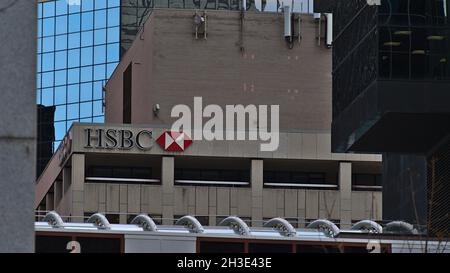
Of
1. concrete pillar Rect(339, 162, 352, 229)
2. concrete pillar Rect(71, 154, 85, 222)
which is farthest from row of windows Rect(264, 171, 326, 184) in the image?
concrete pillar Rect(71, 154, 85, 222)

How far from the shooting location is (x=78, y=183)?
11162 cm

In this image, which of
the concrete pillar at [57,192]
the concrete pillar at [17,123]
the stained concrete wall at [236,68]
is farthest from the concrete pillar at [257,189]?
the concrete pillar at [17,123]

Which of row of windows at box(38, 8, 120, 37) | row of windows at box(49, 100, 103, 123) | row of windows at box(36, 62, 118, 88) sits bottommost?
row of windows at box(49, 100, 103, 123)

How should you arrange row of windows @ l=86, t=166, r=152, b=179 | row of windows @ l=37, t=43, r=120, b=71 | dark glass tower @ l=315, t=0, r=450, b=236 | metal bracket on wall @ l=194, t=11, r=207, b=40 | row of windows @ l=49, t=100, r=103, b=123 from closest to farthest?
dark glass tower @ l=315, t=0, r=450, b=236, metal bracket on wall @ l=194, t=11, r=207, b=40, row of windows @ l=86, t=166, r=152, b=179, row of windows @ l=49, t=100, r=103, b=123, row of windows @ l=37, t=43, r=120, b=71

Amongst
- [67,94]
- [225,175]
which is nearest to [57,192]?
[225,175]

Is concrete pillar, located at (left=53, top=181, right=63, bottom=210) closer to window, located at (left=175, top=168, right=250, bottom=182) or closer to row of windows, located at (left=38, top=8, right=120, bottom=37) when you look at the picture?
window, located at (left=175, top=168, right=250, bottom=182)

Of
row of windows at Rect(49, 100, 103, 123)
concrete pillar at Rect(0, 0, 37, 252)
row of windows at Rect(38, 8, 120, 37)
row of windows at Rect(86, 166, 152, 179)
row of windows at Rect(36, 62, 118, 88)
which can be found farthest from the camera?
row of windows at Rect(36, 62, 118, 88)

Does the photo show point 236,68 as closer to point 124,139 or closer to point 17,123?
point 124,139

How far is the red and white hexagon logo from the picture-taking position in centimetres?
11312

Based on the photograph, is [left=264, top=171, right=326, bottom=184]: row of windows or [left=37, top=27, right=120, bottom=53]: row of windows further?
[left=37, top=27, right=120, bottom=53]: row of windows

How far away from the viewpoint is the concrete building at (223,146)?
113m

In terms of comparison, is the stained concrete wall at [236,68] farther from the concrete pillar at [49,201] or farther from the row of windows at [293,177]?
the concrete pillar at [49,201]

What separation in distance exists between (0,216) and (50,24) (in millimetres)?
161707
